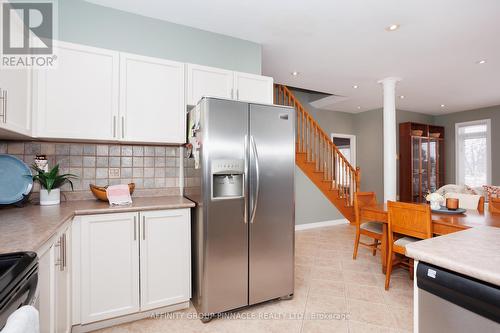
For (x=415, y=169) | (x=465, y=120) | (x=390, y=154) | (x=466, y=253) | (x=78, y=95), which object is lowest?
(x=466, y=253)

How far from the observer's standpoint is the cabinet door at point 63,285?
1.49 metres

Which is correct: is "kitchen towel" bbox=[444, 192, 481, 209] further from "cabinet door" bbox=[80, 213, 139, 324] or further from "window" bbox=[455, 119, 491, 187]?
"window" bbox=[455, 119, 491, 187]

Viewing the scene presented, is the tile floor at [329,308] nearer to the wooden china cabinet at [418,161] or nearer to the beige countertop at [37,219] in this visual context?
the beige countertop at [37,219]

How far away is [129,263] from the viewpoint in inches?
78.2

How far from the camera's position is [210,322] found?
6.81 feet

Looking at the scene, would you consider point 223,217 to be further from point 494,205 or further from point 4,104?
point 494,205

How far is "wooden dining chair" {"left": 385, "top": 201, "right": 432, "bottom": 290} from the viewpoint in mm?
2279

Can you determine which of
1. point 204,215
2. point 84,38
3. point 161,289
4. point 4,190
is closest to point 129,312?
point 161,289

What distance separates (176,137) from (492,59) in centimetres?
432

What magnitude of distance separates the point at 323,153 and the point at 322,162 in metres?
0.23

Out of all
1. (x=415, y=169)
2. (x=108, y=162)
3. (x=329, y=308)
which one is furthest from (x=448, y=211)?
(x=415, y=169)

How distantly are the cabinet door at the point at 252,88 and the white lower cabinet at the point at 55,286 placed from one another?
196 cm

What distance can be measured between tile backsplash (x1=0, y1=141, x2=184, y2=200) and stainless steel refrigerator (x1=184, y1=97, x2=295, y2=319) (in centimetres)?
42

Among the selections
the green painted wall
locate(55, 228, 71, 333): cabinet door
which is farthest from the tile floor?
the green painted wall
